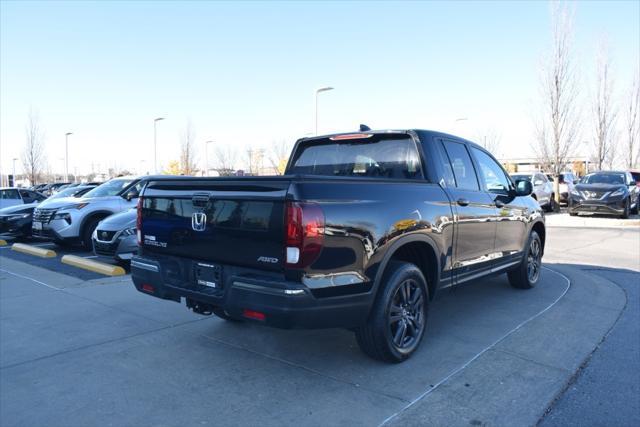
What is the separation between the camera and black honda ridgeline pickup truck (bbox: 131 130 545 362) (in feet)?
10.5

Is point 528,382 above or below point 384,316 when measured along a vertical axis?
below

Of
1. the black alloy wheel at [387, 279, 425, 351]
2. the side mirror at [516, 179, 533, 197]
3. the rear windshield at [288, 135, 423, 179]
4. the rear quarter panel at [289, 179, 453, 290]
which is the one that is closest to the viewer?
the rear quarter panel at [289, 179, 453, 290]

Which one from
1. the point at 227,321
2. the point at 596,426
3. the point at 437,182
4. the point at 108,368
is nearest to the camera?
the point at 596,426

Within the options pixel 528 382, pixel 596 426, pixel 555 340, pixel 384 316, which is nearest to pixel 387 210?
pixel 384 316

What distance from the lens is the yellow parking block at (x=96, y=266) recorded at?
289 inches

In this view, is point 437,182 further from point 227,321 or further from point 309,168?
point 227,321

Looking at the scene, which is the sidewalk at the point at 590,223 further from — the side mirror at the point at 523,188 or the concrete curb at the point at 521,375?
the concrete curb at the point at 521,375

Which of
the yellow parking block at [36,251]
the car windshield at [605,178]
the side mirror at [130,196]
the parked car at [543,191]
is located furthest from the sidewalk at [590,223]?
the yellow parking block at [36,251]

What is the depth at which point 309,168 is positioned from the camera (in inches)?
209

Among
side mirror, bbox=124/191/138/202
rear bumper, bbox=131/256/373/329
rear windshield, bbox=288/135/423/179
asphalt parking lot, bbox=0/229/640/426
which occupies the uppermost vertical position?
rear windshield, bbox=288/135/423/179

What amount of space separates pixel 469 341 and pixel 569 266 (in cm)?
498

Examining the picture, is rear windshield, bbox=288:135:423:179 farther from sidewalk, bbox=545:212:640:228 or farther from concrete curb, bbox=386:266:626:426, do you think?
sidewalk, bbox=545:212:640:228

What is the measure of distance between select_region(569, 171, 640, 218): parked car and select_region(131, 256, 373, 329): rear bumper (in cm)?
1664

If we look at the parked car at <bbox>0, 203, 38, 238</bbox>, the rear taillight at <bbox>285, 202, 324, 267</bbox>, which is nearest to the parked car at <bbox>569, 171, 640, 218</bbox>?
the rear taillight at <bbox>285, 202, 324, 267</bbox>
